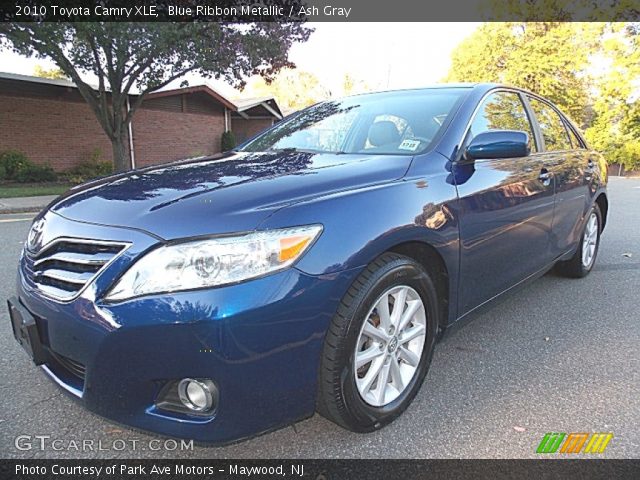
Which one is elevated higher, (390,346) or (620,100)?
(620,100)

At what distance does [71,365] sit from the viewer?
1726mm

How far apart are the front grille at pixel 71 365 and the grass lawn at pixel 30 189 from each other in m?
11.3

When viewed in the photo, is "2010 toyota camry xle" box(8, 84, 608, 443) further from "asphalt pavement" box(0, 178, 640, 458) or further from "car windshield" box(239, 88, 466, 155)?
"asphalt pavement" box(0, 178, 640, 458)

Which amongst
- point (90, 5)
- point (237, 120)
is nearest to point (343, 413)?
point (90, 5)

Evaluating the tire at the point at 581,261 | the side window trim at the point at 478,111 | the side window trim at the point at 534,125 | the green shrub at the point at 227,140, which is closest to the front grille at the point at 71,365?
the side window trim at the point at 478,111

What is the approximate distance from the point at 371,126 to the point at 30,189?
12623 millimetres

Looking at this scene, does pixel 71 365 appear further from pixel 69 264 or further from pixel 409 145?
pixel 409 145

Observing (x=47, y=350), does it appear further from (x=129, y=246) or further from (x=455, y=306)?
(x=455, y=306)

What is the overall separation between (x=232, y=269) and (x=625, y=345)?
2695mm

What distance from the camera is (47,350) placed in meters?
1.76

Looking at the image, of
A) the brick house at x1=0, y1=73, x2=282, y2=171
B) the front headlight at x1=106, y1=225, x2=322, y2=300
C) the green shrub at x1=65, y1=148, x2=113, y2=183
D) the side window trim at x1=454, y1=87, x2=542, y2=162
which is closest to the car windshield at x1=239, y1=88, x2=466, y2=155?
the side window trim at x1=454, y1=87, x2=542, y2=162

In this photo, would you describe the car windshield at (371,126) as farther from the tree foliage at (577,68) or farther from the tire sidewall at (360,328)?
the tree foliage at (577,68)

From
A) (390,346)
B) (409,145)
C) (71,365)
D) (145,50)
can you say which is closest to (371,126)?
(409,145)

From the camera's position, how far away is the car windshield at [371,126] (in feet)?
8.44
